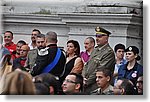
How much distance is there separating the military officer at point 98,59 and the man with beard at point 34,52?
0.28 metres

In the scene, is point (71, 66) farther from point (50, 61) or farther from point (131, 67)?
point (131, 67)

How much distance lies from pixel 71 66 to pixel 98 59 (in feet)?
0.51

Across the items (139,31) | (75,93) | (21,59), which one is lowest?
(75,93)

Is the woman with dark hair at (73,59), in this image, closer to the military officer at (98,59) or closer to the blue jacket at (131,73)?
the military officer at (98,59)

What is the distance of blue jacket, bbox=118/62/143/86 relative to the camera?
2.55m

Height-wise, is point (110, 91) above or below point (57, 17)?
below

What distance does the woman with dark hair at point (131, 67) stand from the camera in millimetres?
2549

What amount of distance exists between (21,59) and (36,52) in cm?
9

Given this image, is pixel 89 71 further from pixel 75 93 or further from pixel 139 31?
pixel 139 31

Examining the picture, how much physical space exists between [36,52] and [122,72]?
497mm

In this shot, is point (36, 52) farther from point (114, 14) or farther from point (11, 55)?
point (114, 14)

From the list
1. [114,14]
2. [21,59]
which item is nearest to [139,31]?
[114,14]

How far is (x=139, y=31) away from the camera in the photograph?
2.56 m

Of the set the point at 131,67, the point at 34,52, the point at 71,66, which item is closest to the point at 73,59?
the point at 71,66
